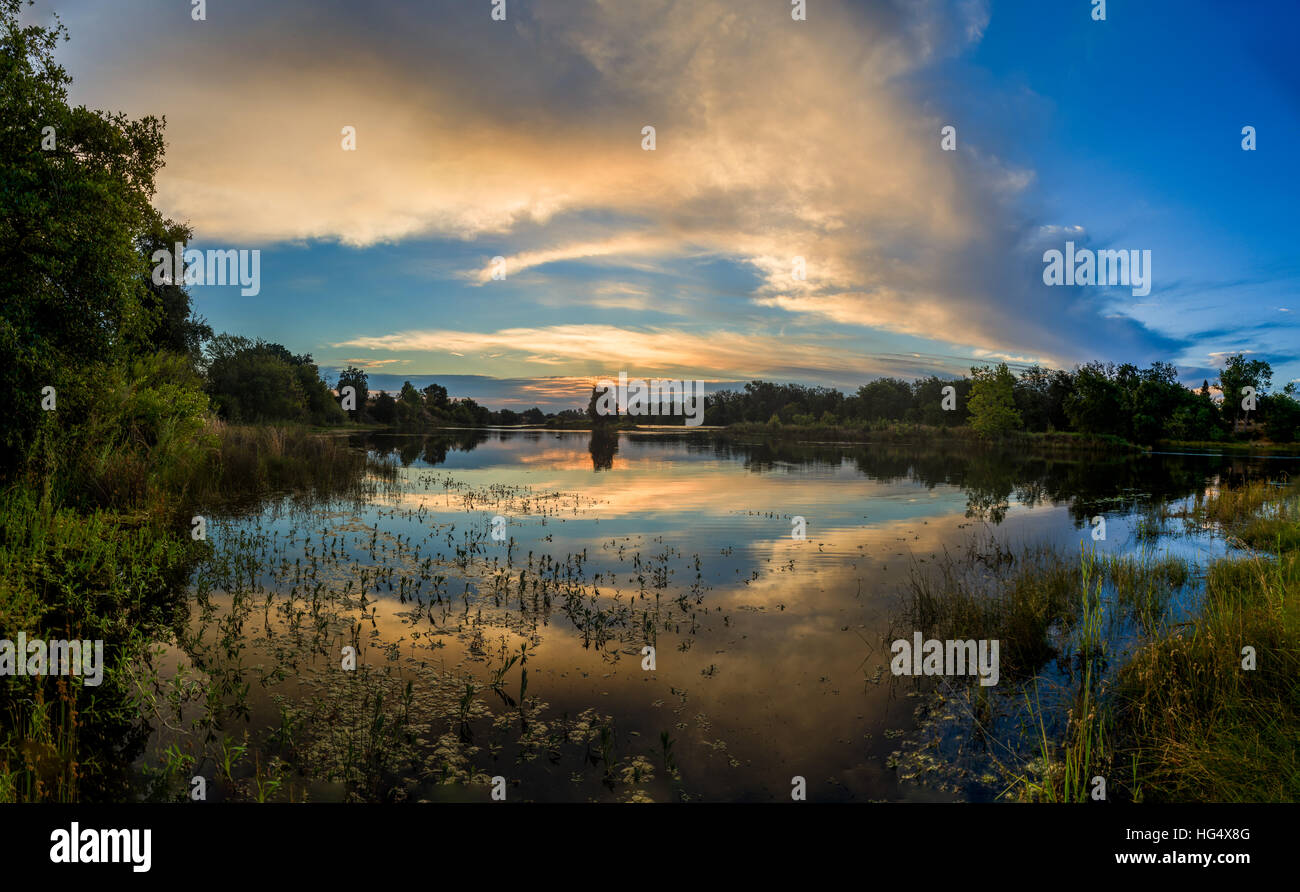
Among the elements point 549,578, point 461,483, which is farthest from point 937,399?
point 549,578

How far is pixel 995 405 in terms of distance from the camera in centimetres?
9175

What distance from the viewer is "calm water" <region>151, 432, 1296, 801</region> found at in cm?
630

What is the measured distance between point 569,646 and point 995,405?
99.8 metres

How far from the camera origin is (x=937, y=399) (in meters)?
128

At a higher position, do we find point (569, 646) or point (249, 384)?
point (249, 384)

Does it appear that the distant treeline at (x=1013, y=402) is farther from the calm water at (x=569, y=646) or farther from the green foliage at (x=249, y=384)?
the calm water at (x=569, y=646)

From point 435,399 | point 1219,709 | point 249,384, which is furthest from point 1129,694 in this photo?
point 435,399

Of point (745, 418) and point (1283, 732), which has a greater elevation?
point (745, 418)

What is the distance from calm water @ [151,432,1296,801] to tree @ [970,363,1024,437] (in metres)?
76.2

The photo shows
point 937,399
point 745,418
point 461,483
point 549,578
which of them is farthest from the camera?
point 745,418

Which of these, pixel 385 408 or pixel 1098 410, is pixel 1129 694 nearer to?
pixel 1098 410
